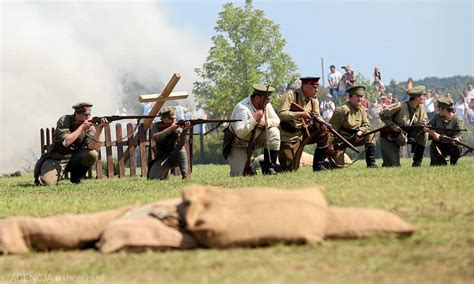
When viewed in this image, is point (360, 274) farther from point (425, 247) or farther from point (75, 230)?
point (75, 230)

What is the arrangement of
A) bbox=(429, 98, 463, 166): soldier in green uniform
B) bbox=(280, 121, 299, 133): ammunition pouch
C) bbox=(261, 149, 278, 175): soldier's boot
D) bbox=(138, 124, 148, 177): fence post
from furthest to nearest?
bbox=(138, 124, 148, 177): fence post
bbox=(429, 98, 463, 166): soldier in green uniform
bbox=(280, 121, 299, 133): ammunition pouch
bbox=(261, 149, 278, 175): soldier's boot

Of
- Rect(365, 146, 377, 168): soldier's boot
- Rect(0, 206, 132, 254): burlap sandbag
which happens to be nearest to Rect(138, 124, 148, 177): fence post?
Rect(365, 146, 377, 168): soldier's boot

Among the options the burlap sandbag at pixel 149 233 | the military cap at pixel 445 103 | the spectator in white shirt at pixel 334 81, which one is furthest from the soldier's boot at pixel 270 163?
the spectator in white shirt at pixel 334 81

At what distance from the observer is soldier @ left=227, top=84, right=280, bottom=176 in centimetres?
1652

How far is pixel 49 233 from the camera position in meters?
8.34

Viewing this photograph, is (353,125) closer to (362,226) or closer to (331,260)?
(362,226)

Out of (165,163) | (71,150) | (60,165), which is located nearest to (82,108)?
(71,150)

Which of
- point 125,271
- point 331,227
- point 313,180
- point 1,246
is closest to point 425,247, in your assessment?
point 331,227

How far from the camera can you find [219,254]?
7488 millimetres

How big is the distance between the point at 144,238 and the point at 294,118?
9.33 meters

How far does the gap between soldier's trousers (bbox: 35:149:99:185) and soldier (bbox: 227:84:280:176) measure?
2495 millimetres

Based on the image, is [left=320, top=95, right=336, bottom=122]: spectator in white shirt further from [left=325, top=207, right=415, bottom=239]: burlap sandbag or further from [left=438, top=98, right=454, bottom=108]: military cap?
[left=325, top=207, right=415, bottom=239]: burlap sandbag

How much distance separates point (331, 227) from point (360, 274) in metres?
1.21

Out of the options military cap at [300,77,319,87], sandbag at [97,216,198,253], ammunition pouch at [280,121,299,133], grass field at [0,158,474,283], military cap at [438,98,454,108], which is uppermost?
military cap at [300,77,319,87]
